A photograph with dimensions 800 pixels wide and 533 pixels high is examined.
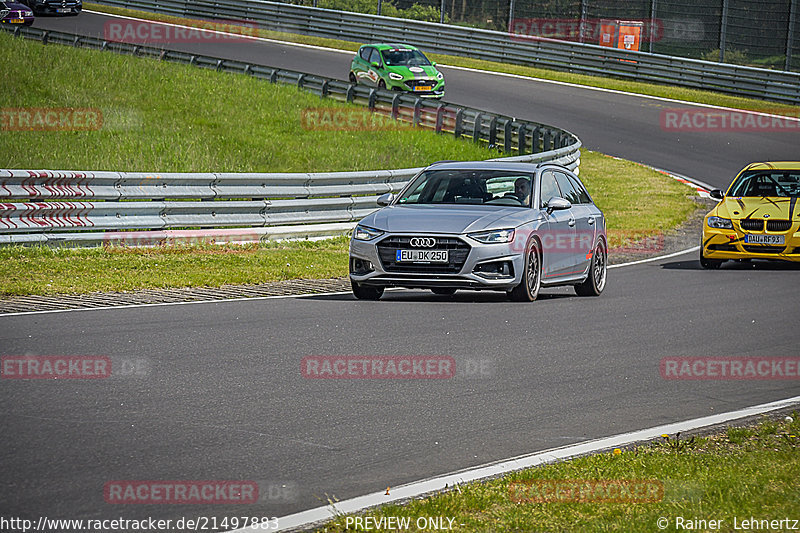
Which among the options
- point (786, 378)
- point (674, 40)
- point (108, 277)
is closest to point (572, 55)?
point (674, 40)

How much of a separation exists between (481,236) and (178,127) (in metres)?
19.9

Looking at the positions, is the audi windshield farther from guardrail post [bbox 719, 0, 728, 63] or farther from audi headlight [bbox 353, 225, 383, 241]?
guardrail post [bbox 719, 0, 728, 63]

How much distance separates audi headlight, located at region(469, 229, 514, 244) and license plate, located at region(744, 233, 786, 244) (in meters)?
6.59

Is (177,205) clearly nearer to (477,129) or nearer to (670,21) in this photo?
(477,129)

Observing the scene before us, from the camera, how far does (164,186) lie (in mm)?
16688

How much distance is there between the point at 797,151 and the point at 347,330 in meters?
24.8

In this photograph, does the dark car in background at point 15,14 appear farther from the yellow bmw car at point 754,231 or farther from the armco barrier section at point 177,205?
the yellow bmw car at point 754,231

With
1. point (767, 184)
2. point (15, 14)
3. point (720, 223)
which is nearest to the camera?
point (720, 223)

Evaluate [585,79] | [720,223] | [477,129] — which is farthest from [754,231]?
[585,79]

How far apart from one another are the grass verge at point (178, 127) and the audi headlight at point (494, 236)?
12.7m

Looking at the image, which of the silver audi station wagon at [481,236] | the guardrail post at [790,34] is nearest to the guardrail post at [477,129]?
the guardrail post at [790,34]

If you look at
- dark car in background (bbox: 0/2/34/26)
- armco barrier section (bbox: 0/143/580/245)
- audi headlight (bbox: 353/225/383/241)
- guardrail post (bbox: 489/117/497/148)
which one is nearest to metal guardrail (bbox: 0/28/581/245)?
armco barrier section (bbox: 0/143/580/245)

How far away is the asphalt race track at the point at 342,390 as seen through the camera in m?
5.78

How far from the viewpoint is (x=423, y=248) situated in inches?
471
